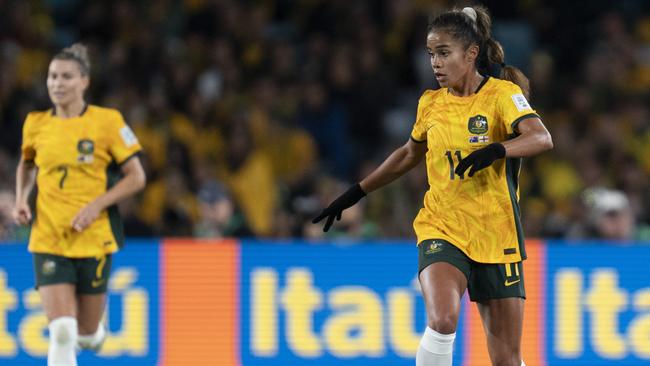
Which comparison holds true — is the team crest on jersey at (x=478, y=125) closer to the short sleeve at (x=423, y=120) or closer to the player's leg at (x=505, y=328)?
the short sleeve at (x=423, y=120)

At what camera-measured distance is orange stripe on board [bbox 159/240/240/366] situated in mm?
9312

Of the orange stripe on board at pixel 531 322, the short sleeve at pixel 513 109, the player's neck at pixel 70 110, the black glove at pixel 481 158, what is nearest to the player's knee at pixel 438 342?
the black glove at pixel 481 158

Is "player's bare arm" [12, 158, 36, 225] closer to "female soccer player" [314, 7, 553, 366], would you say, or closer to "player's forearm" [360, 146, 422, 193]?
"player's forearm" [360, 146, 422, 193]

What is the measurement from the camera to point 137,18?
1297 cm

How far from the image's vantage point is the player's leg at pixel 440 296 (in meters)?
5.70

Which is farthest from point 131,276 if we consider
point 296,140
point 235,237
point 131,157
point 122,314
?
point 296,140

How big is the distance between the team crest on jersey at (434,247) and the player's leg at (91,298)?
2.44 meters

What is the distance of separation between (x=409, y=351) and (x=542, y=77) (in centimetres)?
400

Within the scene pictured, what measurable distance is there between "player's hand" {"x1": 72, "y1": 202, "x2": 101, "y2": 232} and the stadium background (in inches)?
80.6

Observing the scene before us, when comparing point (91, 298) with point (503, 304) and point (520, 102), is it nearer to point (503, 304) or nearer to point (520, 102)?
point (503, 304)

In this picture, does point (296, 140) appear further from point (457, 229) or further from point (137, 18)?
point (457, 229)

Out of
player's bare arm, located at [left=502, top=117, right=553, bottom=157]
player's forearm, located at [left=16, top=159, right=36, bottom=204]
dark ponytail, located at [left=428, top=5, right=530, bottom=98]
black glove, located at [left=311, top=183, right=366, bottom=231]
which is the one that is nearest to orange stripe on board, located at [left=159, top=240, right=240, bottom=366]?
player's forearm, located at [left=16, top=159, right=36, bottom=204]

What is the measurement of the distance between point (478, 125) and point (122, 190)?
2461 millimetres

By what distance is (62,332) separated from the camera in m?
7.21
